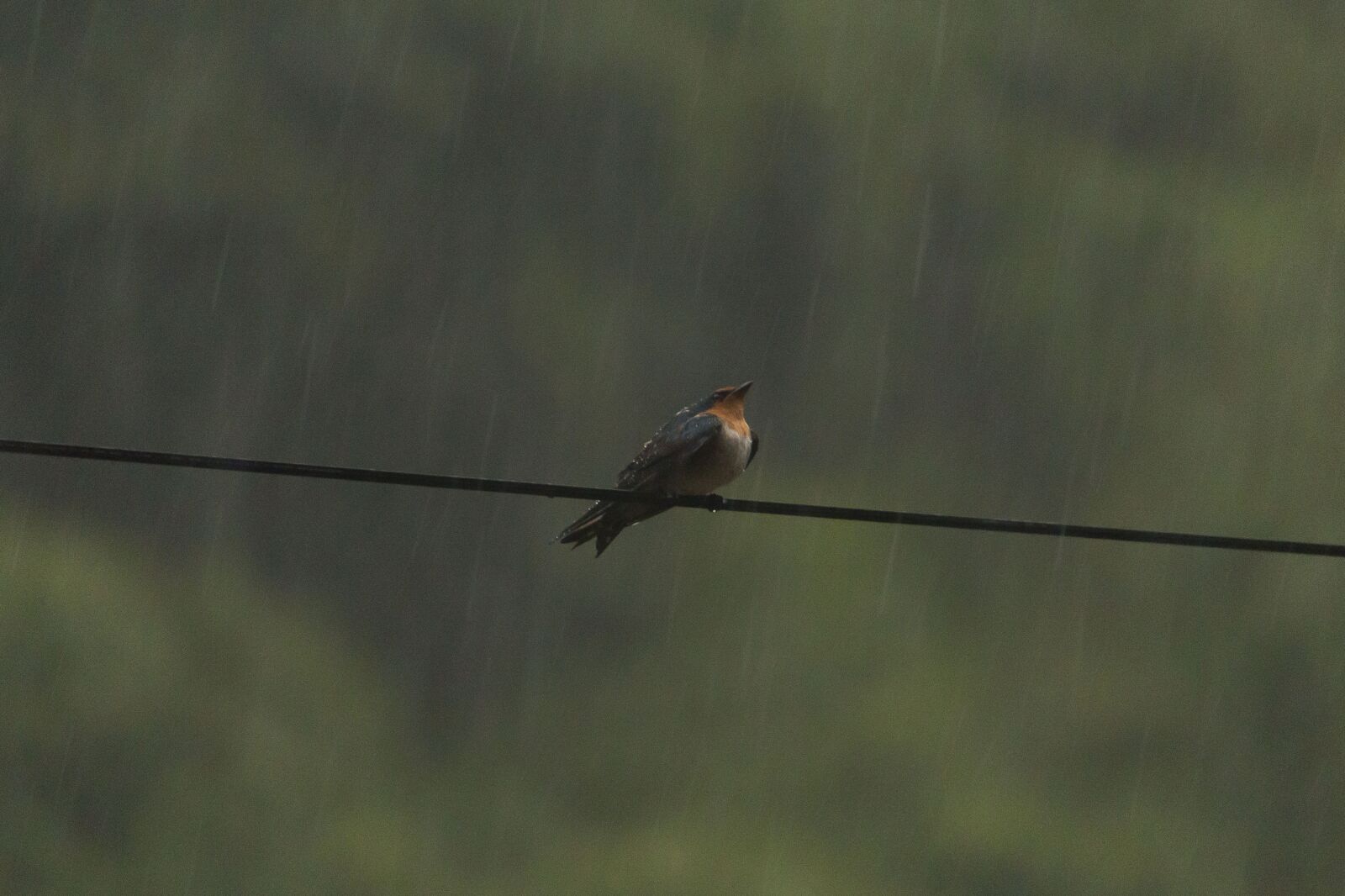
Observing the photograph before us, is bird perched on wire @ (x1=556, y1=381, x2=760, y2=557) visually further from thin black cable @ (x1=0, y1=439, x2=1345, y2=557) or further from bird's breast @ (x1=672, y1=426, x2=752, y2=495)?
thin black cable @ (x1=0, y1=439, x2=1345, y2=557)

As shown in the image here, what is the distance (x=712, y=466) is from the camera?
9086mm

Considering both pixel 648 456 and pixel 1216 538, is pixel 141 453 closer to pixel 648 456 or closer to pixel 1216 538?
pixel 1216 538

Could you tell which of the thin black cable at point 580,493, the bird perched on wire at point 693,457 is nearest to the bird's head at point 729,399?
the bird perched on wire at point 693,457

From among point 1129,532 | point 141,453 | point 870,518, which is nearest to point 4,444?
point 141,453

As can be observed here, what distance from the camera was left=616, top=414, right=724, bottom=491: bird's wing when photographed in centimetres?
909

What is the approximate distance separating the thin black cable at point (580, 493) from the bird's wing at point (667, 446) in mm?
3789

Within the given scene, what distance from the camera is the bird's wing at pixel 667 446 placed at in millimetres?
9094

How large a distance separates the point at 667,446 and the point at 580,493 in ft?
13.8

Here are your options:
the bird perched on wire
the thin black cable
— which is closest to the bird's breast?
the bird perched on wire

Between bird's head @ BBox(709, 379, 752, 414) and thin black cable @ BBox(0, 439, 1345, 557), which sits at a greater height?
bird's head @ BBox(709, 379, 752, 414)

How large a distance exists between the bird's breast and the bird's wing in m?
0.05

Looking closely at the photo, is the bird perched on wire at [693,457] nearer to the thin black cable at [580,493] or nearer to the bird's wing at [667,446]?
the bird's wing at [667,446]

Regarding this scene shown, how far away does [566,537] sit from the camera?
811cm

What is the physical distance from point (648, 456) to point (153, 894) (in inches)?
2803
